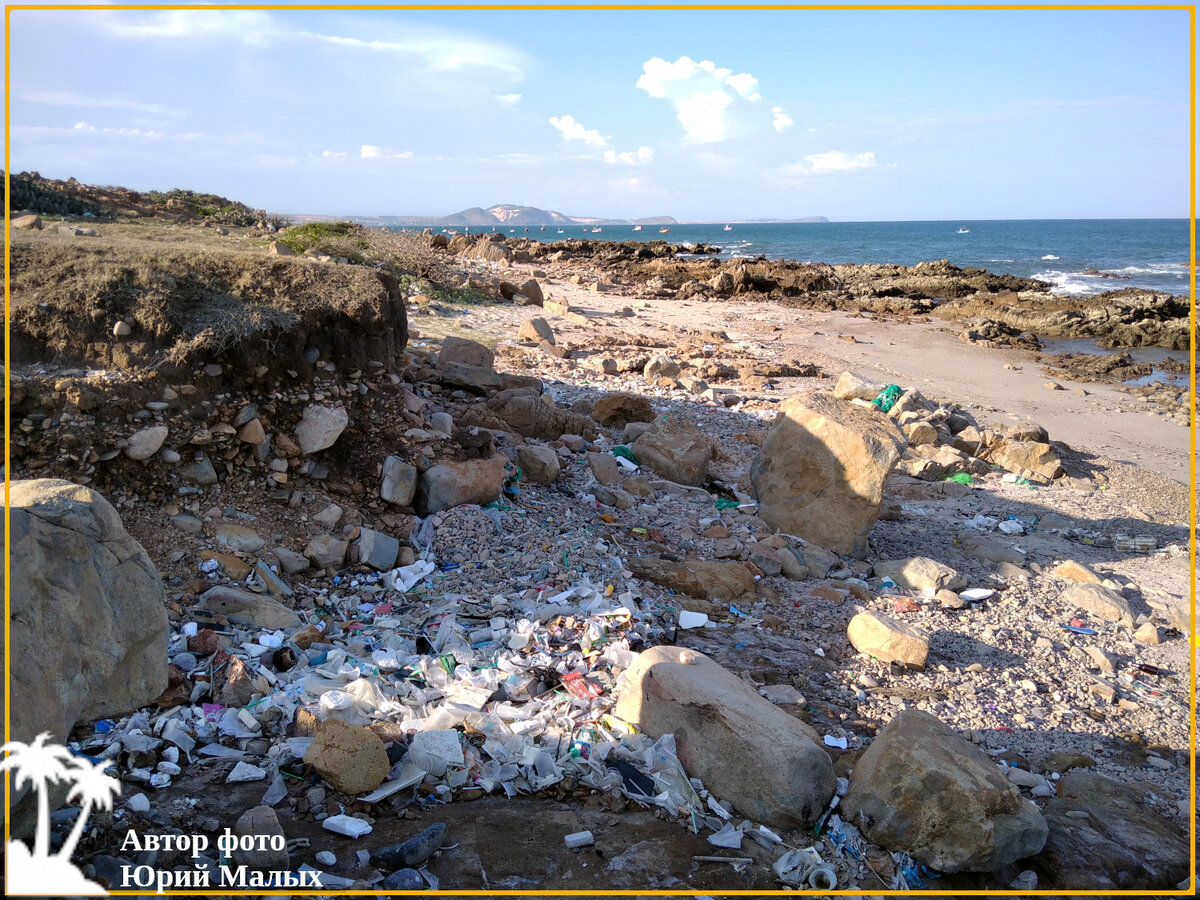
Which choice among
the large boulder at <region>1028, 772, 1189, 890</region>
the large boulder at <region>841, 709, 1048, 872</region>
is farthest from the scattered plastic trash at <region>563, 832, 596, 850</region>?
the large boulder at <region>1028, 772, 1189, 890</region>

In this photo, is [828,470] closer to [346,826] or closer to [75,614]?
[346,826]

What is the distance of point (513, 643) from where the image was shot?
4.05 m

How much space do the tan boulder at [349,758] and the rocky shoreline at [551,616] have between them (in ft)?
0.04

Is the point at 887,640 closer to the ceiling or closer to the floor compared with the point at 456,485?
closer to the floor

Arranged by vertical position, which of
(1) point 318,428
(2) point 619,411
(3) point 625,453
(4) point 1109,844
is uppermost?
(1) point 318,428

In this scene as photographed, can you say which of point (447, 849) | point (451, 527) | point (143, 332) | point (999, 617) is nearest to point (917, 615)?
point (999, 617)

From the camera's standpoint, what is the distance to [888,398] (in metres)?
9.93

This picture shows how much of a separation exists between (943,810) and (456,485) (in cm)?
371

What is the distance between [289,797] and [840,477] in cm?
447

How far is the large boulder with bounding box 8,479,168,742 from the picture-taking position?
255cm

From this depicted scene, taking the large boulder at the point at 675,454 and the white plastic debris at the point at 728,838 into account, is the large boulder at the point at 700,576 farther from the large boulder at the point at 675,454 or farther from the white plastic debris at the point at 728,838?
the white plastic debris at the point at 728,838

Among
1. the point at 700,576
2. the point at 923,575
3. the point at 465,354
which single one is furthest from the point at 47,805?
the point at 465,354

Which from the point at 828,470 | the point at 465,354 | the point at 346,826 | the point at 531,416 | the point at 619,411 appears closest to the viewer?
the point at 346,826

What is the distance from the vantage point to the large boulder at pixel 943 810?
111 inches
